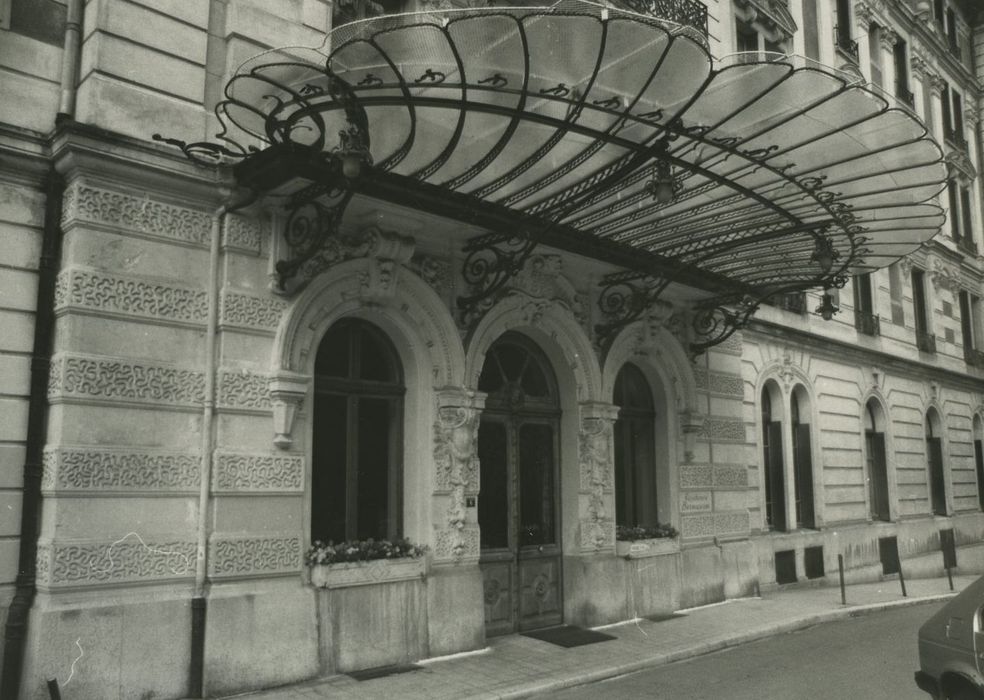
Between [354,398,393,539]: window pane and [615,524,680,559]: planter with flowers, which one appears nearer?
[354,398,393,539]: window pane

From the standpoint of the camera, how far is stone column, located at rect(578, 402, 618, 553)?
Answer: 11664 mm

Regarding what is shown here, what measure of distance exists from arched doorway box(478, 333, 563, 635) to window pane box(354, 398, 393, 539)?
157 centimetres

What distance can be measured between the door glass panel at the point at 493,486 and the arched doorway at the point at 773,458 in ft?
24.1

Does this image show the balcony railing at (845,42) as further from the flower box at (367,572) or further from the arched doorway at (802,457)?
the flower box at (367,572)

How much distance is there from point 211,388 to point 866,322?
17.2m

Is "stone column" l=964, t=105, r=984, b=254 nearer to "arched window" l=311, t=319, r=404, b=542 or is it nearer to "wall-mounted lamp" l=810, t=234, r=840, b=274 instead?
"wall-mounted lamp" l=810, t=234, r=840, b=274

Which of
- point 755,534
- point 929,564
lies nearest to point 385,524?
point 755,534

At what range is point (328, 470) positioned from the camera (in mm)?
9203

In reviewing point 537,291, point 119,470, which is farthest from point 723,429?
point 119,470

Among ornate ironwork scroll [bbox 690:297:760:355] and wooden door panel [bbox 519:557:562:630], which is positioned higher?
ornate ironwork scroll [bbox 690:297:760:355]

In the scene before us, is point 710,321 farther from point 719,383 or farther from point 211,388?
point 211,388

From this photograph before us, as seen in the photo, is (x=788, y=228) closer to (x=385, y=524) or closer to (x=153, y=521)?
(x=385, y=524)

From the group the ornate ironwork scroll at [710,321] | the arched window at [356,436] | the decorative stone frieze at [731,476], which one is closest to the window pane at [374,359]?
the arched window at [356,436]

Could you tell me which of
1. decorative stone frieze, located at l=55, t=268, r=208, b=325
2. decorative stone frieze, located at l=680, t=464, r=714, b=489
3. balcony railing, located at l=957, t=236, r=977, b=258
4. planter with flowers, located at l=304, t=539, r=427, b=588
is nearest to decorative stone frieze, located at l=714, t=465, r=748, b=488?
decorative stone frieze, located at l=680, t=464, r=714, b=489
